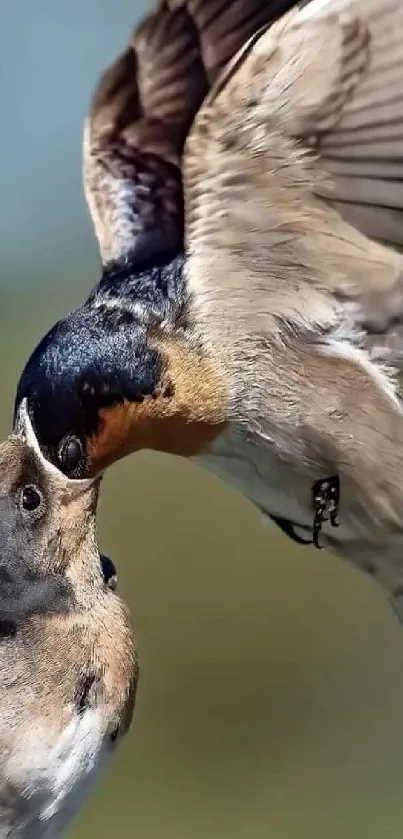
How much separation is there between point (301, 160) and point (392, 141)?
0.30ft

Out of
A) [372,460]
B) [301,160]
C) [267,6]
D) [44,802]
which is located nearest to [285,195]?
[301,160]

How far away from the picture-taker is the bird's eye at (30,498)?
3.88 feet

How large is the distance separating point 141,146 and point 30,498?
37 centimetres

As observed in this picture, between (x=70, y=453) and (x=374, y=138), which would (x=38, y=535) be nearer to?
(x=70, y=453)

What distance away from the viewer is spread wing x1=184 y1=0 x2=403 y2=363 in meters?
1.22

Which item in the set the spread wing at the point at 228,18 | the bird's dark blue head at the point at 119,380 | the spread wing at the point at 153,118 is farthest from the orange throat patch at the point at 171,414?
the spread wing at the point at 228,18

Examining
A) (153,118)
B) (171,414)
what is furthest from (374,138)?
(171,414)

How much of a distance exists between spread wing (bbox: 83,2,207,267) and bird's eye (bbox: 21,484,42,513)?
27cm

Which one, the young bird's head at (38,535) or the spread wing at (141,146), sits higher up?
the spread wing at (141,146)

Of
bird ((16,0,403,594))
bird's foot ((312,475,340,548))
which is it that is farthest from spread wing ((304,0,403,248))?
bird's foot ((312,475,340,548))

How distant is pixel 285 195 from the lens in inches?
51.6

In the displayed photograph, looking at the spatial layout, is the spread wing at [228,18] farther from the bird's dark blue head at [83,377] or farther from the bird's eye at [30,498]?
the bird's eye at [30,498]

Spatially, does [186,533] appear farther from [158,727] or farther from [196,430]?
[196,430]

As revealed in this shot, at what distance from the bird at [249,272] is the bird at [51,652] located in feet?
0.12
